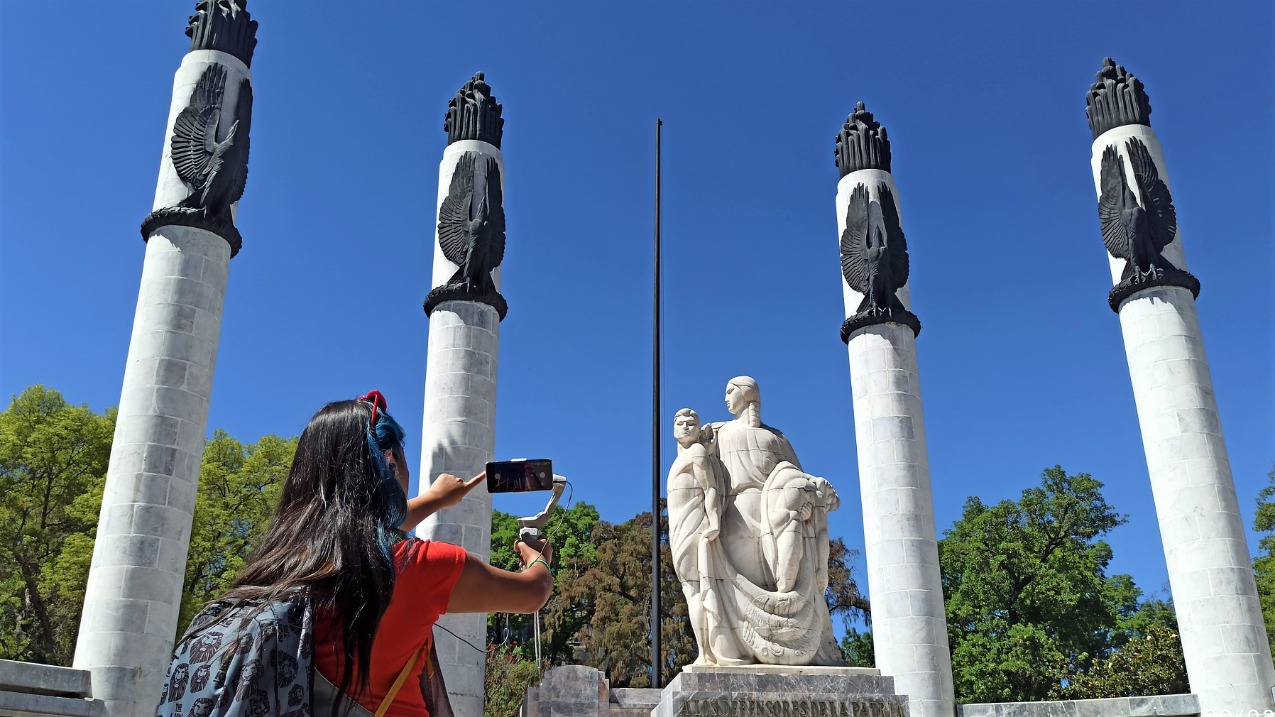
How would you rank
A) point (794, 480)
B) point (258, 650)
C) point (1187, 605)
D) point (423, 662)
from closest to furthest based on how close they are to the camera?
point (258, 650) < point (423, 662) < point (794, 480) < point (1187, 605)

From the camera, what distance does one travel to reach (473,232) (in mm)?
16578

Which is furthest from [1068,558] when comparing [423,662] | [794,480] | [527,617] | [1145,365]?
[423,662]

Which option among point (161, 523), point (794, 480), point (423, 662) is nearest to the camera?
point (423, 662)

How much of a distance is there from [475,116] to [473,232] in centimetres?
258

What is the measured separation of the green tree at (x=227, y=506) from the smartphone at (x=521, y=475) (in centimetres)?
2170

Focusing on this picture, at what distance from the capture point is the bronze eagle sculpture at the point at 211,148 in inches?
584

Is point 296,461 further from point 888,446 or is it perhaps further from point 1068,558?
point 1068,558

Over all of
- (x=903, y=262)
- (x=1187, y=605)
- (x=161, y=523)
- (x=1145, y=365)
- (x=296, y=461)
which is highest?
(x=903, y=262)

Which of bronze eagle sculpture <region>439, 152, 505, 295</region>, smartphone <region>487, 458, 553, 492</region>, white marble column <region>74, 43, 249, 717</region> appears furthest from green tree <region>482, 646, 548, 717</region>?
smartphone <region>487, 458, 553, 492</region>

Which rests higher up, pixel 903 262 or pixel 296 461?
pixel 903 262

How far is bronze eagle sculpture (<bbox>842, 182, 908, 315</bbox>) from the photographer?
16.9 m

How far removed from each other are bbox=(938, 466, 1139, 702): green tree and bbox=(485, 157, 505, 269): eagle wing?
18.2 m

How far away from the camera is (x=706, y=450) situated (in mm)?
8852

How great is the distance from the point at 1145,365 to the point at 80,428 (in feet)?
73.9
